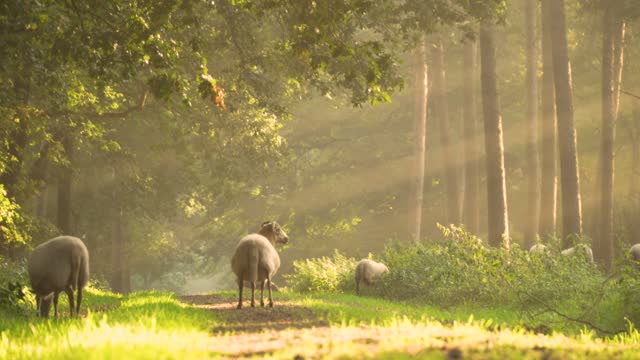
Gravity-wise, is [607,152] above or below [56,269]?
above

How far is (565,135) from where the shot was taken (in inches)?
1065

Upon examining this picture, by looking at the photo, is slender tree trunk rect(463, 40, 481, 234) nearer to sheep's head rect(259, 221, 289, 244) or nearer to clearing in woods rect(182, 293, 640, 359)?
sheep's head rect(259, 221, 289, 244)

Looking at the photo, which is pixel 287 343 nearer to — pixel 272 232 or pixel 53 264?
pixel 53 264

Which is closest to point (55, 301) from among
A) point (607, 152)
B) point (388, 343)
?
point (388, 343)

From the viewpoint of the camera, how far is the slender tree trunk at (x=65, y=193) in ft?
109

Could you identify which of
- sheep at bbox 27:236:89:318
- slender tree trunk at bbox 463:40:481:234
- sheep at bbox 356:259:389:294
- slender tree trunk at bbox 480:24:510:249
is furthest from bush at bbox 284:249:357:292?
sheep at bbox 27:236:89:318

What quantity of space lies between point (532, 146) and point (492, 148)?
5.67m

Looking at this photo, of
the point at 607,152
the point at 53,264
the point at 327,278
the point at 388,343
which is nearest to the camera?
the point at 388,343

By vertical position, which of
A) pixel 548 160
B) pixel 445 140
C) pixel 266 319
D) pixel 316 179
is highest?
pixel 445 140

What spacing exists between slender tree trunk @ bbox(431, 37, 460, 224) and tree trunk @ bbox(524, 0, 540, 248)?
4.58m

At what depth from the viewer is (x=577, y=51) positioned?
160 feet

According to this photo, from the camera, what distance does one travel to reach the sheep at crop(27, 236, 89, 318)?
13000mm

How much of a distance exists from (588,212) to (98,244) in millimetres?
32871

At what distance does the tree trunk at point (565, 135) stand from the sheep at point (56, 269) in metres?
17.7
